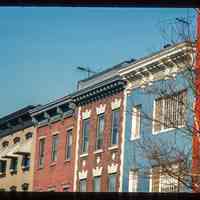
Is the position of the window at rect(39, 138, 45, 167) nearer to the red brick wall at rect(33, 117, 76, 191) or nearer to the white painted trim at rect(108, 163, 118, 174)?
the red brick wall at rect(33, 117, 76, 191)

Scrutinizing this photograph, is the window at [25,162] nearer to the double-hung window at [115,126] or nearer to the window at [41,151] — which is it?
the window at [41,151]

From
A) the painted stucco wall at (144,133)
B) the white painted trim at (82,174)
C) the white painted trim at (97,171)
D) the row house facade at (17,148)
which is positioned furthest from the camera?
the row house facade at (17,148)

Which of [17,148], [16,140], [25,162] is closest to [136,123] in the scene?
[17,148]

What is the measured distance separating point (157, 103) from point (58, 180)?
18.2 feet

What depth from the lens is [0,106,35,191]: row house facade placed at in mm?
18484

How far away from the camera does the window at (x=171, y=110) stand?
31.7 ft

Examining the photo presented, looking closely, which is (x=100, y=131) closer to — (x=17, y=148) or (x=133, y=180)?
(x=133, y=180)

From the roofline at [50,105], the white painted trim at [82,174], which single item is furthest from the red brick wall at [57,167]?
the roofline at [50,105]

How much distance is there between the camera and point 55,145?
1753cm

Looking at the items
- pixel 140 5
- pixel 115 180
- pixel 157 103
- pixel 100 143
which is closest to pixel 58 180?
pixel 100 143

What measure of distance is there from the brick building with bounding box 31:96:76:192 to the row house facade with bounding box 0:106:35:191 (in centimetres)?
28

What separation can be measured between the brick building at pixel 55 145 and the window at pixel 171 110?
4906 mm

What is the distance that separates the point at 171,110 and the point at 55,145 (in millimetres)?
7535

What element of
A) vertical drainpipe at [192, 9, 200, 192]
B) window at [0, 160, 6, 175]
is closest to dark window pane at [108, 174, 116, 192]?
vertical drainpipe at [192, 9, 200, 192]
